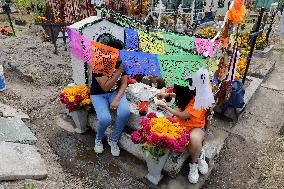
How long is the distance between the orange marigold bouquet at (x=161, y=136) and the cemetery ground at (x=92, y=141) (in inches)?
29.2

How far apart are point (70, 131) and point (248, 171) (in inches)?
128

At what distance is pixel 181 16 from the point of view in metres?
12.9

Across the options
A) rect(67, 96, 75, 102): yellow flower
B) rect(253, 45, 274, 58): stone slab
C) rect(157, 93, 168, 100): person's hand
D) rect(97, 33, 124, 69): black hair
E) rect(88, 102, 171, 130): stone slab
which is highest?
rect(97, 33, 124, 69): black hair

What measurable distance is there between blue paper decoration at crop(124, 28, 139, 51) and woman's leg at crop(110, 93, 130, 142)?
1.12 m

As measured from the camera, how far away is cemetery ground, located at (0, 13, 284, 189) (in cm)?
450

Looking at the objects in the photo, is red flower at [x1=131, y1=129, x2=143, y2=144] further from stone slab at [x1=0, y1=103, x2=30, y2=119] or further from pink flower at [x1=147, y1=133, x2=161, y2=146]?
stone slab at [x1=0, y1=103, x2=30, y2=119]

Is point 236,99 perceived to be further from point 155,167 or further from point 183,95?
point 155,167

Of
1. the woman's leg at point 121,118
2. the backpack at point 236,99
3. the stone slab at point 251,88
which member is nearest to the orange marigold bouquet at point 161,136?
the woman's leg at point 121,118

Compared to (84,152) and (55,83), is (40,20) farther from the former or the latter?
(84,152)

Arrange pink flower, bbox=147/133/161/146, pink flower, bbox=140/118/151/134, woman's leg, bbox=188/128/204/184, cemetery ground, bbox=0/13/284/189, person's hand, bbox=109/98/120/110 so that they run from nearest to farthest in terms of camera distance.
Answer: pink flower, bbox=147/133/161/146
pink flower, bbox=140/118/151/134
woman's leg, bbox=188/128/204/184
cemetery ground, bbox=0/13/284/189
person's hand, bbox=109/98/120/110

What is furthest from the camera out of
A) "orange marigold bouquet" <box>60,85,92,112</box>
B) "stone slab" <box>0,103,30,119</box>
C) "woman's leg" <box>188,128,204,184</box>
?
"stone slab" <box>0,103,30,119</box>

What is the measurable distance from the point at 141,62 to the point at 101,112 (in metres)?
1.04

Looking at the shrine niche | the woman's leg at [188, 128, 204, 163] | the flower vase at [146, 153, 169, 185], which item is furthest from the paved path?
the shrine niche

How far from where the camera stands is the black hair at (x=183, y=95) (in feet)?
14.3
